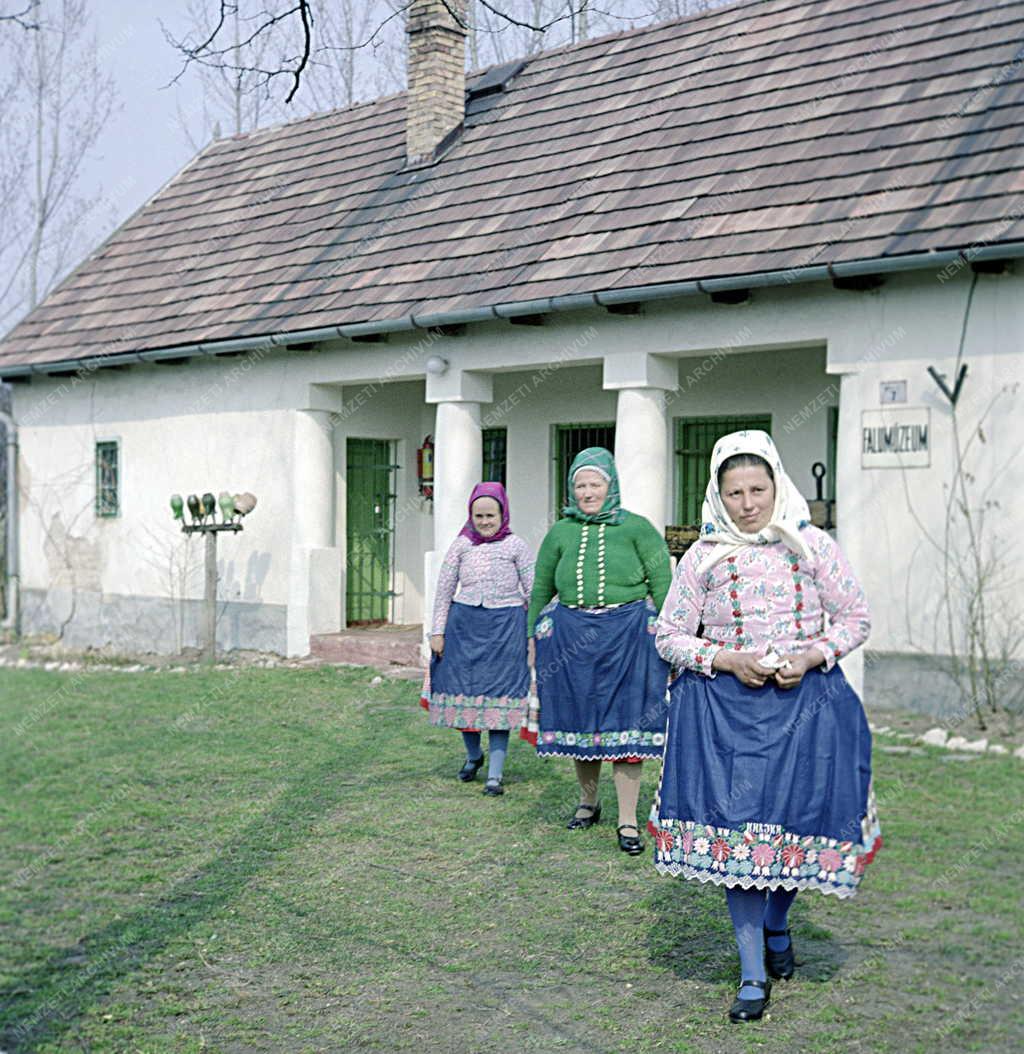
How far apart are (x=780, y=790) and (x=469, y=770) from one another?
4092 mm

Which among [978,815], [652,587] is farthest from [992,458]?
[652,587]

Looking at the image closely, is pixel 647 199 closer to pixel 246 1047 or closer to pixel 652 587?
pixel 652 587

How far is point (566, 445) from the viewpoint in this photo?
1422cm

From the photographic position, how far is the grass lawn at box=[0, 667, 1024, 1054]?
438 centimetres

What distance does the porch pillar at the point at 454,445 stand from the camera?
506 inches

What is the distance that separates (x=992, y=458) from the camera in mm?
9484

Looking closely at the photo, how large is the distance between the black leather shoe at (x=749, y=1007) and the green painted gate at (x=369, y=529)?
1112 cm

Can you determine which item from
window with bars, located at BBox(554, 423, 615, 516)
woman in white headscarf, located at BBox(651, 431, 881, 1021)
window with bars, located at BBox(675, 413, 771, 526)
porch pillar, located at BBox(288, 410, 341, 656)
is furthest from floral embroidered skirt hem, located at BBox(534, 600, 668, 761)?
porch pillar, located at BBox(288, 410, 341, 656)

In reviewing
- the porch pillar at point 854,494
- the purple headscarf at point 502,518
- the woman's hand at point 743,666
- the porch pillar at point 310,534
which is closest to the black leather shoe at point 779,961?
the woman's hand at point 743,666

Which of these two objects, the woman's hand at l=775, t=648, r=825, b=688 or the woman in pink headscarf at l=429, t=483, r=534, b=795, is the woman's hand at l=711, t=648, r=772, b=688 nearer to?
the woman's hand at l=775, t=648, r=825, b=688

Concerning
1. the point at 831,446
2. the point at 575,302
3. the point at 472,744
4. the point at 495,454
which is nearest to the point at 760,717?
the point at 472,744

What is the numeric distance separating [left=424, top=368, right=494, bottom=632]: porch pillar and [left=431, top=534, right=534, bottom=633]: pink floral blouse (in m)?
4.87

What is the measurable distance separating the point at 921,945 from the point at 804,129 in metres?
7.86

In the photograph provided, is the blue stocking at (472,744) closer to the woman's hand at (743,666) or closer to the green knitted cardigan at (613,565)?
the green knitted cardigan at (613,565)
